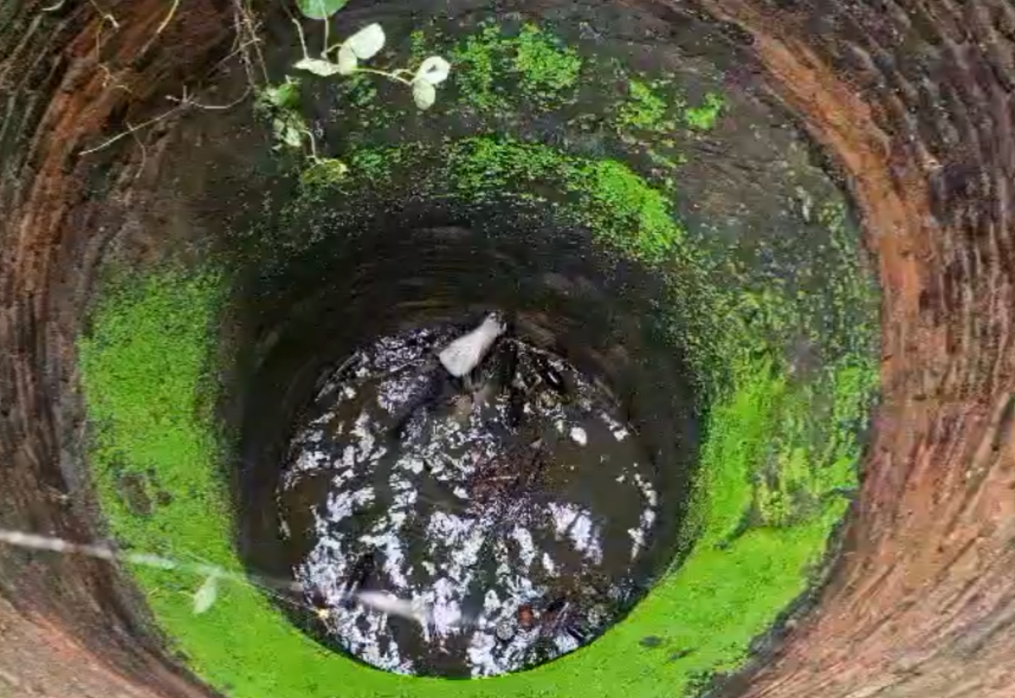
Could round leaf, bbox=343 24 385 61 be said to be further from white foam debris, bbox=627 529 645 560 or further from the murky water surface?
white foam debris, bbox=627 529 645 560

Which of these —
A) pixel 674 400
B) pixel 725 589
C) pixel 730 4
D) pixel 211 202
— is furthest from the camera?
pixel 674 400

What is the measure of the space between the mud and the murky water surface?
2.03 ft

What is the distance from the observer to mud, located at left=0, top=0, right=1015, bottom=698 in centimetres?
168

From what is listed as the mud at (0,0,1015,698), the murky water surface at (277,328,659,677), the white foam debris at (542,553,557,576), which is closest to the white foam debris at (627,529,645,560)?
the murky water surface at (277,328,659,677)

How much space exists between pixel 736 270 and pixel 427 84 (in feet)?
3.25

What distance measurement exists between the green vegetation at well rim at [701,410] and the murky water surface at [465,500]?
217mm

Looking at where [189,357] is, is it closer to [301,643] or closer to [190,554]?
[190,554]

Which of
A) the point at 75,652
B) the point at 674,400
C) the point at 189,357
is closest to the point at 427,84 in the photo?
the point at 189,357

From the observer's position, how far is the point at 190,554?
209 cm

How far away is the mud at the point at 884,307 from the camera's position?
1.68 m

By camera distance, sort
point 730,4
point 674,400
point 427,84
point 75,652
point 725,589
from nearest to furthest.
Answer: point 427,84, point 75,652, point 730,4, point 725,589, point 674,400

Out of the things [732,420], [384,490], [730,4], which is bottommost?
[384,490]

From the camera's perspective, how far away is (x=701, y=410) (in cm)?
236

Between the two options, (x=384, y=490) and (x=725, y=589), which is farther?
(x=384, y=490)
